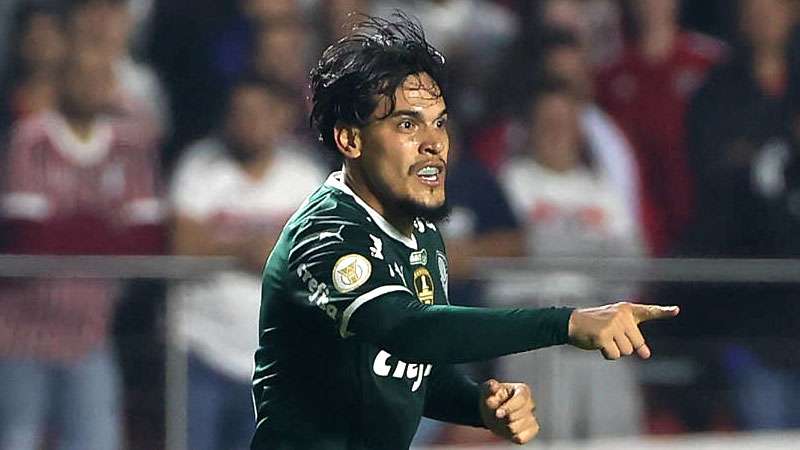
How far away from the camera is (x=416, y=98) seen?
3.80 m

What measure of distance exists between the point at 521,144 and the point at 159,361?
204 cm

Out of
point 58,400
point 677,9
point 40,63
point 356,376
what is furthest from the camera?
point 677,9

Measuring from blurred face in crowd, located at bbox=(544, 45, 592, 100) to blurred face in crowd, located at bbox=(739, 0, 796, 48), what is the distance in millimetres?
867

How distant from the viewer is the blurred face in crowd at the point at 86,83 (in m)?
7.18

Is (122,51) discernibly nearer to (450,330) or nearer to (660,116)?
(660,116)

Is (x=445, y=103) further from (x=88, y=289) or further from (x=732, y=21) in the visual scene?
(x=732, y=21)

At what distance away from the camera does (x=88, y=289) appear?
6457 mm

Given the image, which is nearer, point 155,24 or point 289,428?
point 289,428

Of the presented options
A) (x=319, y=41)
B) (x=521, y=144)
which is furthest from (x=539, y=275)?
(x=319, y=41)

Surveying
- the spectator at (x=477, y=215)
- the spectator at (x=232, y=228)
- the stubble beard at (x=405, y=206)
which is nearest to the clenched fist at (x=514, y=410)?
the stubble beard at (x=405, y=206)

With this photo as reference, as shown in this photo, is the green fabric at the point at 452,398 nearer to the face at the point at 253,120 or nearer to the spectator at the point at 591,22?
the face at the point at 253,120

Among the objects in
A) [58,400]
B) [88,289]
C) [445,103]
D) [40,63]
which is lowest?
[58,400]

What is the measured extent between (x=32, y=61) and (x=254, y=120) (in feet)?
3.12

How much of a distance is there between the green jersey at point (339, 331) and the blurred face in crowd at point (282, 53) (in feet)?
11.9
